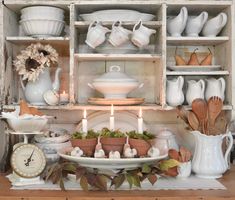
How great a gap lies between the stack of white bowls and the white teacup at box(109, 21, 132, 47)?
0.90 feet

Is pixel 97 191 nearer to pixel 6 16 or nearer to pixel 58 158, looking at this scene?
pixel 58 158

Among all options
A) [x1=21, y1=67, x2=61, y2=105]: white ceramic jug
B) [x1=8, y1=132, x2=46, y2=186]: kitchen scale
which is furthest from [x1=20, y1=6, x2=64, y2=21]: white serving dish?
[x1=8, y1=132, x2=46, y2=186]: kitchen scale

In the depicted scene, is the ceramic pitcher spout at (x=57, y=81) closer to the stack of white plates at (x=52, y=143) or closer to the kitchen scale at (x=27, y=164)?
the stack of white plates at (x=52, y=143)

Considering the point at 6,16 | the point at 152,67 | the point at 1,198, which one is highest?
the point at 6,16

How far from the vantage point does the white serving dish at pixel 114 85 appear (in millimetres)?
1769

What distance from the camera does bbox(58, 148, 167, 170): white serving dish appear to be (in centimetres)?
153

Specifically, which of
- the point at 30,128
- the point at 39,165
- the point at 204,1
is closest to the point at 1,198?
the point at 39,165

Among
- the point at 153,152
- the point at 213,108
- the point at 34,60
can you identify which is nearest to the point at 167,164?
the point at 153,152

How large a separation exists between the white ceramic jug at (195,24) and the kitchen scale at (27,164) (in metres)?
0.89

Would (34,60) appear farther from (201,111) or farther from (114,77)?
(201,111)

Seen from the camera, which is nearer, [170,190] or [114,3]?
[170,190]

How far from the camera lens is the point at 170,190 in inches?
57.6

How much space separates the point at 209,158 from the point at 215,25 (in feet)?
2.02

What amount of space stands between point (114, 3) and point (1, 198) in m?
0.96
